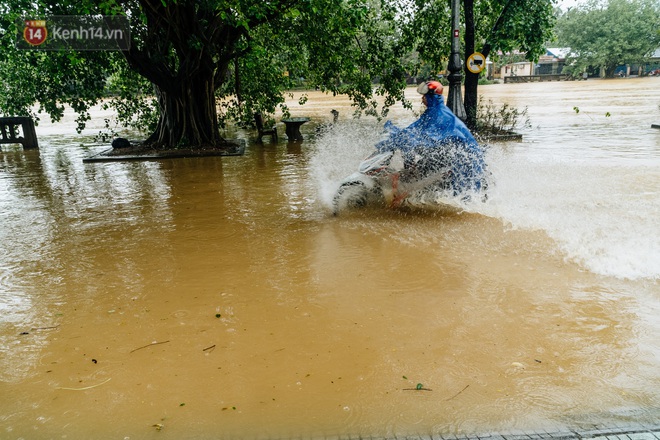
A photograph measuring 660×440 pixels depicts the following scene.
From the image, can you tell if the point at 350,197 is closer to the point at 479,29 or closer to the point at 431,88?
the point at 431,88

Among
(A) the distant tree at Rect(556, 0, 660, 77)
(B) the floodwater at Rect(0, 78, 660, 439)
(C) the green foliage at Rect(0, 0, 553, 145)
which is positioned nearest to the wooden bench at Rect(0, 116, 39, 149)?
(C) the green foliage at Rect(0, 0, 553, 145)

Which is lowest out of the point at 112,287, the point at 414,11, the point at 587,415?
the point at 587,415

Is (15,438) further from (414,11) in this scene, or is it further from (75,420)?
(414,11)

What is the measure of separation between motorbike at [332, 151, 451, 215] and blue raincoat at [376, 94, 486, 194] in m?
0.10

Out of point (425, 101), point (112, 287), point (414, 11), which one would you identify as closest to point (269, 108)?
point (414, 11)

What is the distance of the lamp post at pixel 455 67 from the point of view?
12.8m

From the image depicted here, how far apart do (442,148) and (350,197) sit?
56.4 inches

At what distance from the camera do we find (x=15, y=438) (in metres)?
2.82

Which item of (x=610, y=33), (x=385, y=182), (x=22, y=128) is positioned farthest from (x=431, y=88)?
(x=610, y=33)

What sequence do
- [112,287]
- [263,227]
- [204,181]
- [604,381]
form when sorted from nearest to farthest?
[604,381], [112,287], [263,227], [204,181]

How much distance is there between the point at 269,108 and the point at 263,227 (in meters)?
11.4

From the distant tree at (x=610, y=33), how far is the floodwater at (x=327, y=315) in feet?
189

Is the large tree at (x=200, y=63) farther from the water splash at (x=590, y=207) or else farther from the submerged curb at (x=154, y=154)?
the water splash at (x=590, y=207)

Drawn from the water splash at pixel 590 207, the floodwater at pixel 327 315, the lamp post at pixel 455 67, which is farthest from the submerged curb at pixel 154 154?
the water splash at pixel 590 207
